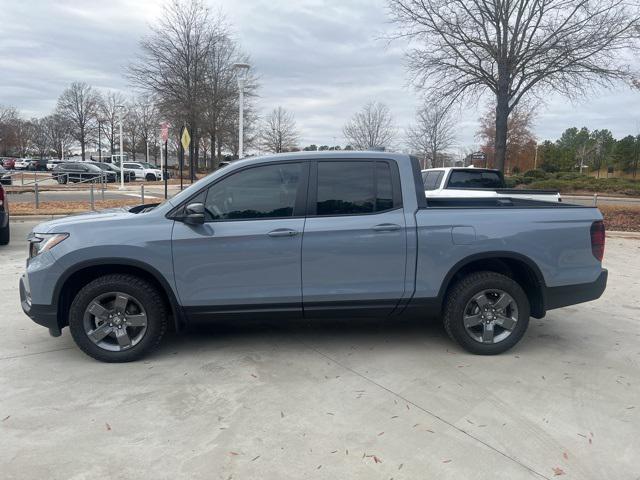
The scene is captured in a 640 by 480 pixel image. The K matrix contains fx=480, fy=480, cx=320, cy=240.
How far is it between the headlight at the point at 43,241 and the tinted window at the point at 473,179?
315 inches

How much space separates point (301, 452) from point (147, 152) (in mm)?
74057

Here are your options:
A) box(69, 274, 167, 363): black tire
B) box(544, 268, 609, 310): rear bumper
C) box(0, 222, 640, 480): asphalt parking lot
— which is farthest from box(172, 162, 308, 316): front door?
box(544, 268, 609, 310): rear bumper

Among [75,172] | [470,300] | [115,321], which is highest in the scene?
[75,172]

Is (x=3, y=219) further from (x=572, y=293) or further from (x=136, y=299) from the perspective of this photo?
(x=572, y=293)

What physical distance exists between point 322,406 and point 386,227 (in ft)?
5.17

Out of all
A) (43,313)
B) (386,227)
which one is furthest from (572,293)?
(43,313)

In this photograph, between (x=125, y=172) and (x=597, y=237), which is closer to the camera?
(x=597, y=237)

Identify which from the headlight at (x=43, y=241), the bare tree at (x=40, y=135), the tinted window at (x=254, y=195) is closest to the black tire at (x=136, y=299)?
the headlight at (x=43, y=241)

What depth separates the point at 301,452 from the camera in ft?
9.52

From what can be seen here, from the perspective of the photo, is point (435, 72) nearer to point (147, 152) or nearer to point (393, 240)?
point (393, 240)

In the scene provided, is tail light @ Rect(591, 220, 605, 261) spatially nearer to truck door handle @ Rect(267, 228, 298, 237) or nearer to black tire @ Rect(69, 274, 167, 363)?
truck door handle @ Rect(267, 228, 298, 237)

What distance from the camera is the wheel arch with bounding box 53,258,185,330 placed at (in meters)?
3.97

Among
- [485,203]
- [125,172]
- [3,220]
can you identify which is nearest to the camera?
[485,203]

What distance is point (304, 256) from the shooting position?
4.09 m
